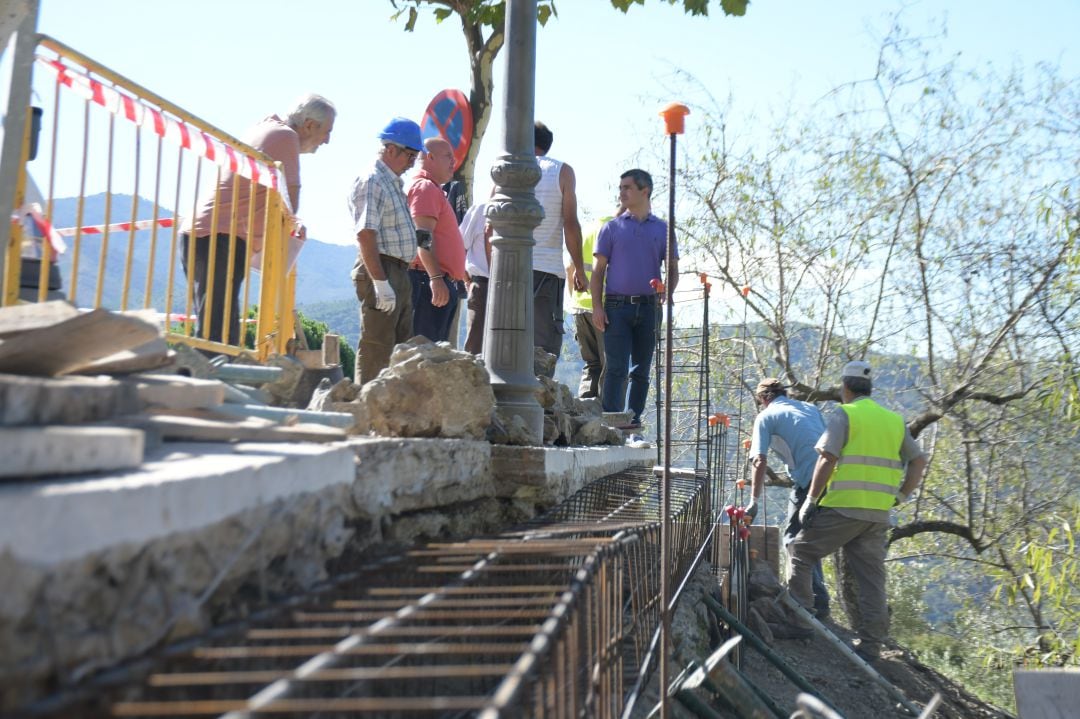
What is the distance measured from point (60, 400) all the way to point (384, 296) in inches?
146

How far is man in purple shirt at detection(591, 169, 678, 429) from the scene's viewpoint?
26.4ft

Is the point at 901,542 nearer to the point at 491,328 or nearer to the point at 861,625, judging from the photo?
the point at 861,625

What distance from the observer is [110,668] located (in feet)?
6.32

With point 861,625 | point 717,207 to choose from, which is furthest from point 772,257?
point 861,625

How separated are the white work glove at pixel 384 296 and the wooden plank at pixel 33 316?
9.98 feet

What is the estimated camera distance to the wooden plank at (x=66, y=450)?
6.32 ft

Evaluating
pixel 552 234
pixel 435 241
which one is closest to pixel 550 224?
pixel 552 234

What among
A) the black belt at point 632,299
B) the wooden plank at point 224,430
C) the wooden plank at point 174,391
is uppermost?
the black belt at point 632,299

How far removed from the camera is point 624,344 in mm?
8094

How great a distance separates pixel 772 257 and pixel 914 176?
2.26m

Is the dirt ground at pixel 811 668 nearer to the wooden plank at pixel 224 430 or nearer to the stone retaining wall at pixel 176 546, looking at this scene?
the stone retaining wall at pixel 176 546

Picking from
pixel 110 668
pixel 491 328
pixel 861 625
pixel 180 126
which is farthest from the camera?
pixel 861 625

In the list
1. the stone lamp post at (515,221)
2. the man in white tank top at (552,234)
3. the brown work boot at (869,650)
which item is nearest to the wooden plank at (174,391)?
the stone lamp post at (515,221)

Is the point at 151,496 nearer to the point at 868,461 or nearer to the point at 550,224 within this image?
the point at 550,224
